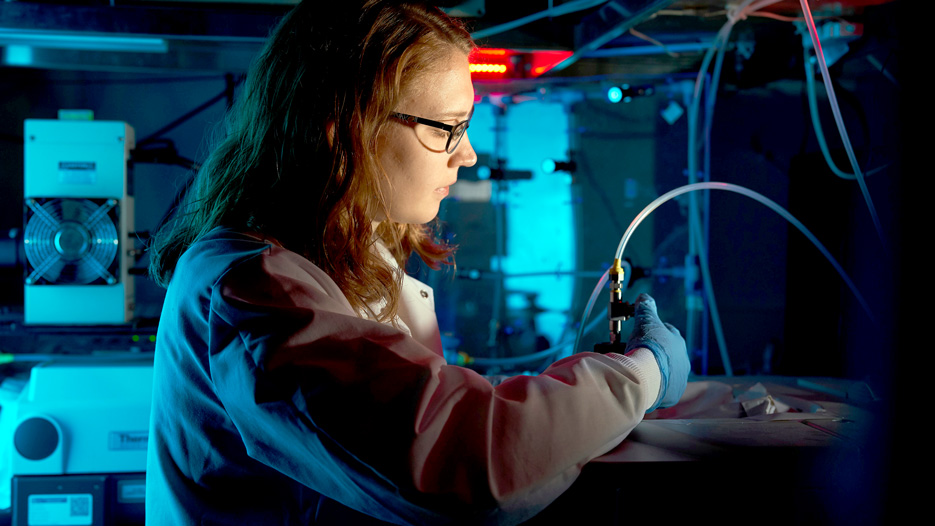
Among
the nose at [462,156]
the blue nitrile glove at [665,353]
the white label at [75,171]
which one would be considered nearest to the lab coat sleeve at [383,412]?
the blue nitrile glove at [665,353]

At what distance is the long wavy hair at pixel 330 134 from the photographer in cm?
78

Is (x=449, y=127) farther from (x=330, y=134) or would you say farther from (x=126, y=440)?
(x=126, y=440)

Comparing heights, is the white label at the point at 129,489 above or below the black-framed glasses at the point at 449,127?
below

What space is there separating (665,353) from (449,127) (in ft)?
1.54

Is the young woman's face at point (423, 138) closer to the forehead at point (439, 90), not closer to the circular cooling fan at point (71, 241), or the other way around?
the forehead at point (439, 90)

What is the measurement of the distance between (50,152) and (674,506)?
6.31 ft

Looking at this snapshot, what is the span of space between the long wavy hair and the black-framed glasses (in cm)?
3

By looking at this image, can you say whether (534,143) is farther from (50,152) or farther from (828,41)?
(50,152)

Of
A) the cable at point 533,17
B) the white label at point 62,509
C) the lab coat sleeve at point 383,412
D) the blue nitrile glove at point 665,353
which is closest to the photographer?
the lab coat sleeve at point 383,412

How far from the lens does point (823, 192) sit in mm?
1866

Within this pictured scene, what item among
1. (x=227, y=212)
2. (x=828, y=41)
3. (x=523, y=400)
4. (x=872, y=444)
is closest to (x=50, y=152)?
(x=227, y=212)

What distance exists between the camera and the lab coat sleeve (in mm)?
524

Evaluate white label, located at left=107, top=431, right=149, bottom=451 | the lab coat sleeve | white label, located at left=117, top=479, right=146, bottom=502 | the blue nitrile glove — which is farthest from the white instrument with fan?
the blue nitrile glove

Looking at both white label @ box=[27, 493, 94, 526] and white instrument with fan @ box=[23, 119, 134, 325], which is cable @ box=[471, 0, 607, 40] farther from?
white label @ box=[27, 493, 94, 526]
